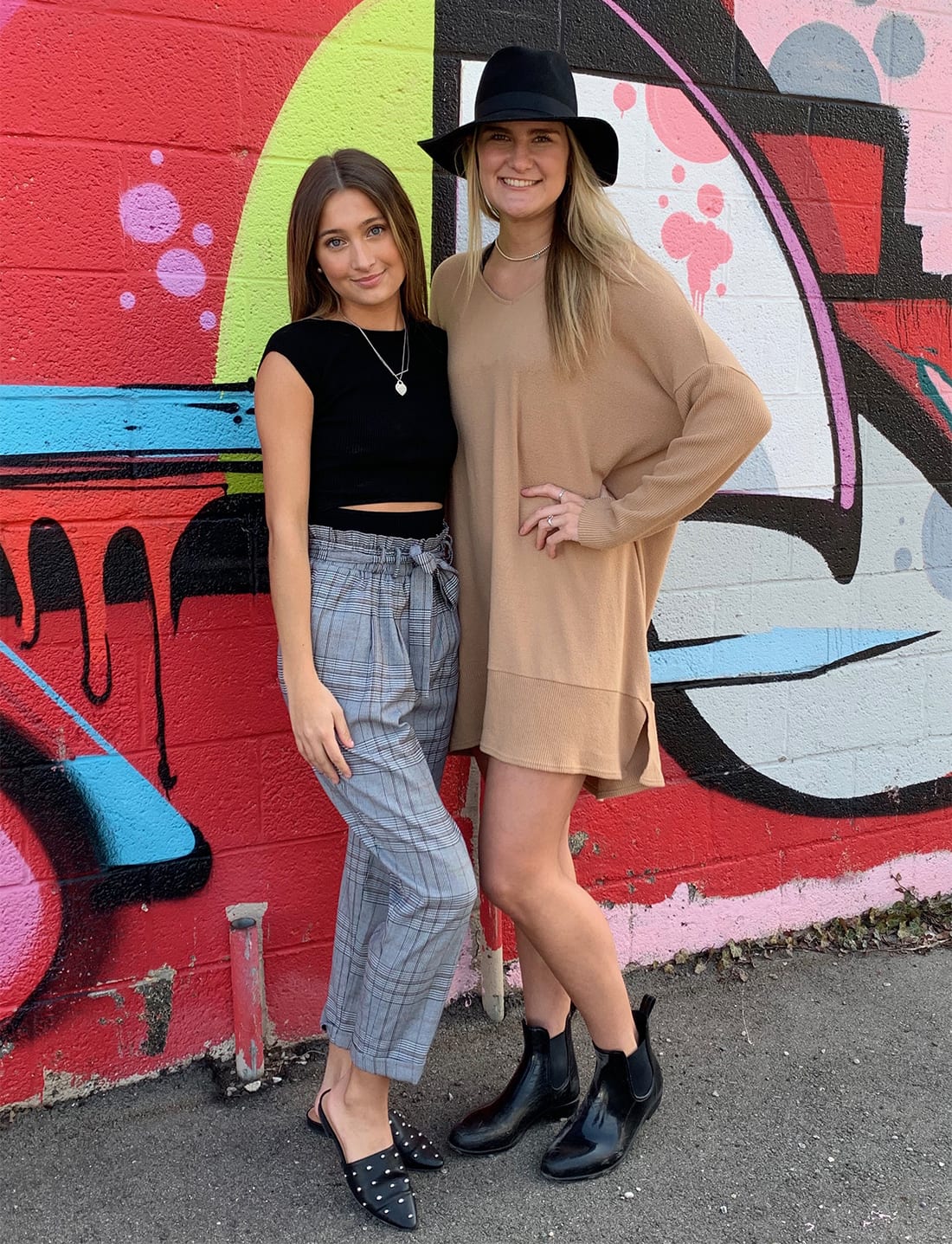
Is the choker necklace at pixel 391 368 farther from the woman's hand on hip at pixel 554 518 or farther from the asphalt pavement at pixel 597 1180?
the asphalt pavement at pixel 597 1180

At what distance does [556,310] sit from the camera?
2.15m

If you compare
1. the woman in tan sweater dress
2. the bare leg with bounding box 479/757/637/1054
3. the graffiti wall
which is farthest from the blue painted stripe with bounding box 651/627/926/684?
the bare leg with bounding box 479/757/637/1054

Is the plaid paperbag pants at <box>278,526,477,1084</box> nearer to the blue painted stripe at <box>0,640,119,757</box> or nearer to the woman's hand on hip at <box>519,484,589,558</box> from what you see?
the woman's hand on hip at <box>519,484,589,558</box>

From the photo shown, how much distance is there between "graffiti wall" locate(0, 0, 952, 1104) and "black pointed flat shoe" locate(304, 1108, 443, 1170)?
52 cm

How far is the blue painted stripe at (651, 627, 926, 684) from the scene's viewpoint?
3.18 metres

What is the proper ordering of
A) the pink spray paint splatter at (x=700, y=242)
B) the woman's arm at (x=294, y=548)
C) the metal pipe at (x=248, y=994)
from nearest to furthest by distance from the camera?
the woman's arm at (x=294, y=548), the metal pipe at (x=248, y=994), the pink spray paint splatter at (x=700, y=242)

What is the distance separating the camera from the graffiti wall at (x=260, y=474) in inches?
95.9

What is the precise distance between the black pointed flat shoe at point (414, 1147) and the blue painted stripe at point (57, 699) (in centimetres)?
101

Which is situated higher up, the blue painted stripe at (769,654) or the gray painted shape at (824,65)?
the gray painted shape at (824,65)

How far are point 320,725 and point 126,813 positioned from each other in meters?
0.75

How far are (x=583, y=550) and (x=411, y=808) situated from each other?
625 millimetres

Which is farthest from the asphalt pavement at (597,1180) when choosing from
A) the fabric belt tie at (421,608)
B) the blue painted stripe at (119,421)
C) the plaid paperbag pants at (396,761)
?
the blue painted stripe at (119,421)

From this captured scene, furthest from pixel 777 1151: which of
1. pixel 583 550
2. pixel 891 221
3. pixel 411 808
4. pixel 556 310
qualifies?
pixel 891 221

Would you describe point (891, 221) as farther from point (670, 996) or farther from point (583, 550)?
point (670, 996)
